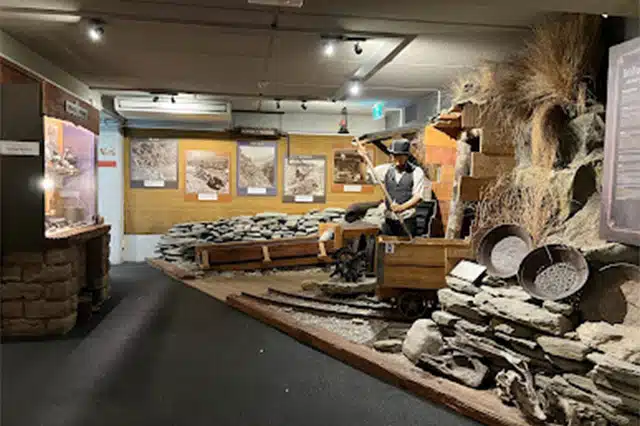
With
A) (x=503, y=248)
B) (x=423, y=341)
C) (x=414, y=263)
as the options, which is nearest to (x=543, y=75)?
(x=503, y=248)

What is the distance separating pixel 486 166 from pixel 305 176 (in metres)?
6.07

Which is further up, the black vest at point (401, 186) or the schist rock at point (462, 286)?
the black vest at point (401, 186)

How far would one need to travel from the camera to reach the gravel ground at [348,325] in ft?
15.7

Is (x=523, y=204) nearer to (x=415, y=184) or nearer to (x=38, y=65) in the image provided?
(x=415, y=184)

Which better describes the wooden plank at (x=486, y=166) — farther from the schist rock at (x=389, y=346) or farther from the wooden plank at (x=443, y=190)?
the schist rock at (x=389, y=346)

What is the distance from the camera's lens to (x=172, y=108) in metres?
8.90

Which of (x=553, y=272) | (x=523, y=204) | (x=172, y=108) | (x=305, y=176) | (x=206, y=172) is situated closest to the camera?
(x=553, y=272)

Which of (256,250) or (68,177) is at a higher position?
(68,177)

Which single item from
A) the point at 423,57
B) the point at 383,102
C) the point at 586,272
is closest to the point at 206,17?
the point at 423,57

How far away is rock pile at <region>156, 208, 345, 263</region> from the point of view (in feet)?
31.4

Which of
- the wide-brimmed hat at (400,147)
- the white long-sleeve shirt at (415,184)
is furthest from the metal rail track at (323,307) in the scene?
the wide-brimmed hat at (400,147)

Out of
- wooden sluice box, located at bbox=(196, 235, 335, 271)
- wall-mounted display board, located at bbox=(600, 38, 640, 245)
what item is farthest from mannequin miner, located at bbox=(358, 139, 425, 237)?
wooden sluice box, located at bbox=(196, 235, 335, 271)

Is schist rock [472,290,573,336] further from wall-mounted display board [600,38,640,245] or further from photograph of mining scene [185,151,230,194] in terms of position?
photograph of mining scene [185,151,230,194]

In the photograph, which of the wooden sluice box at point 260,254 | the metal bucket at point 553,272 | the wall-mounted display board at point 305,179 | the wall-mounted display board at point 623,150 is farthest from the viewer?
the wall-mounted display board at point 305,179
